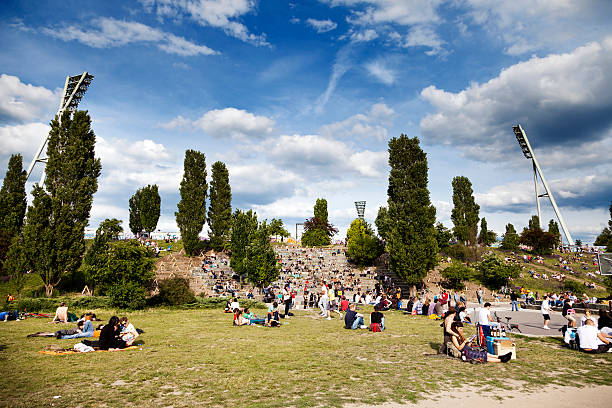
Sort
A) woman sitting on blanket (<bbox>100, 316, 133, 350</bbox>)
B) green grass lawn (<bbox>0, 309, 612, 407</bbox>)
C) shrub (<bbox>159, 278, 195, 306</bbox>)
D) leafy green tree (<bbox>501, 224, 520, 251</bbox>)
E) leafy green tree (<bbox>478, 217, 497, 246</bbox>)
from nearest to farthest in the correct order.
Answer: green grass lawn (<bbox>0, 309, 612, 407</bbox>) < woman sitting on blanket (<bbox>100, 316, 133, 350</bbox>) < shrub (<bbox>159, 278, 195, 306</bbox>) < leafy green tree (<bbox>501, 224, 520, 251</bbox>) < leafy green tree (<bbox>478, 217, 497, 246</bbox>)

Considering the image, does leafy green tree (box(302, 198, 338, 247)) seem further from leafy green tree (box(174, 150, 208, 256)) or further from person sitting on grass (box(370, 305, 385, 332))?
person sitting on grass (box(370, 305, 385, 332))

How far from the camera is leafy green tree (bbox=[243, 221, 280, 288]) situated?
98.0 feet

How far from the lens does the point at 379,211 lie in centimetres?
7538

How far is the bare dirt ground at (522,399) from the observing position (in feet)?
17.8

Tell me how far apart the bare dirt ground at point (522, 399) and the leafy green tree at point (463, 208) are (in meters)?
61.7

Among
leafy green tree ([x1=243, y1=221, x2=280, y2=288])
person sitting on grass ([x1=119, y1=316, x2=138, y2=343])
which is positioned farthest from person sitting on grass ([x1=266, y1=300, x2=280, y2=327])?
leafy green tree ([x1=243, y1=221, x2=280, y2=288])

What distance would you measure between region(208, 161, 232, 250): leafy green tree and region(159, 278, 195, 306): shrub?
26.9m

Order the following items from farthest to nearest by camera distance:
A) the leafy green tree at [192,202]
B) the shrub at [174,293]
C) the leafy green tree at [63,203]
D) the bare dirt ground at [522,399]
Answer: the leafy green tree at [192,202]
the leafy green tree at [63,203]
the shrub at [174,293]
the bare dirt ground at [522,399]

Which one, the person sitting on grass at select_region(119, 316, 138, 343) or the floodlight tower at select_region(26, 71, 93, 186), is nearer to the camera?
the person sitting on grass at select_region(119, 316, 138, 343)

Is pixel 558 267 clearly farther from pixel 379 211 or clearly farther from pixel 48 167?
pixel 48 167

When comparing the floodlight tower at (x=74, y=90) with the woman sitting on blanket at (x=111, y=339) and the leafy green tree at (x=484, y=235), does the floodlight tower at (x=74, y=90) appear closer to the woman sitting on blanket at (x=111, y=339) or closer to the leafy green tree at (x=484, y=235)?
the woman sitting on blanket at (x=111, y=339)

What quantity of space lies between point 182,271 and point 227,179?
1850 cm

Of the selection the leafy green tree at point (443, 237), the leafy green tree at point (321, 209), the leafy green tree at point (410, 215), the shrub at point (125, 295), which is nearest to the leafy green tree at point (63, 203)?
the shrub at point (125, 295)

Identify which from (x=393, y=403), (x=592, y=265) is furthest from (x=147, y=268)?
(x=592, y=265)
